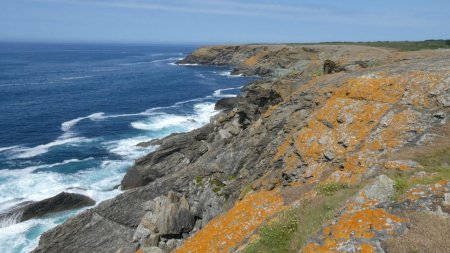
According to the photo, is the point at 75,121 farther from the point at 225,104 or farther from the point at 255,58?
the point at 255,58

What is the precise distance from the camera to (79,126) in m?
61.4

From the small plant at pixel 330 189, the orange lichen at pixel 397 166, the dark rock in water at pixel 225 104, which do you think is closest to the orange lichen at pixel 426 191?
the small plant at pixel 330 189

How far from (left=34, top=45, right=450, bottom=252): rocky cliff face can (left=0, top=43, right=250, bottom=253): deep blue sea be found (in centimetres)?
1029

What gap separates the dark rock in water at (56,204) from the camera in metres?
31.2

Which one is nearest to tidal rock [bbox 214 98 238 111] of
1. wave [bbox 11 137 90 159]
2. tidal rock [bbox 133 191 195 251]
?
wave [bbox 11 137 90 159]

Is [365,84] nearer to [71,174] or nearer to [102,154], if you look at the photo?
[71,174]

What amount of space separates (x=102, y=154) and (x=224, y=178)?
2852 cm

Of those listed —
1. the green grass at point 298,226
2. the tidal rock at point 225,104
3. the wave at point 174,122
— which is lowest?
the wave at point 174,122

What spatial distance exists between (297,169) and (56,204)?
24.6 metres

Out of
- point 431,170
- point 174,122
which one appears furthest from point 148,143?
point 431,170

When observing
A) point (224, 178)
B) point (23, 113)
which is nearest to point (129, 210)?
point (224, 178)

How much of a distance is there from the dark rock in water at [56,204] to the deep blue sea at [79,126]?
683mm

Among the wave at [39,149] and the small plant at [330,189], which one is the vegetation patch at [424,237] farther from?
the wave at [39,149]

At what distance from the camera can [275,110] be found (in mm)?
25391
